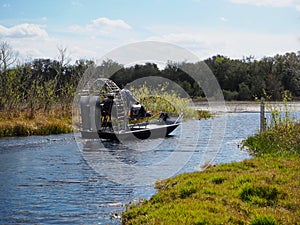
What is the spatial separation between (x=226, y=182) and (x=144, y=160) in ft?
19.6

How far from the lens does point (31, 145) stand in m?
18.9

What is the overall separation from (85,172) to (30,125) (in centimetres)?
1097

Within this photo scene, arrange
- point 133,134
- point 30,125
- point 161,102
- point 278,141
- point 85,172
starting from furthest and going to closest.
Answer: point 161,102 → point 30,125 → point 133,134 → point 278,141 → point 85,172

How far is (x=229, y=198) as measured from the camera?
788 centimetres

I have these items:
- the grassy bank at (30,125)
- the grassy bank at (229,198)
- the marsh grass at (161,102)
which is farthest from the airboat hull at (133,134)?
the marsh grass at (161,102)

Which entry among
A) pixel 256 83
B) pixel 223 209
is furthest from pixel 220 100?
pixel 223 209

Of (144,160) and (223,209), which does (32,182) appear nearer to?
(144,160)

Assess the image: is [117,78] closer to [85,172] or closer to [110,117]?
[110,117]

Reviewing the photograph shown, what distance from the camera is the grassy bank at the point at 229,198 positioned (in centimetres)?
685

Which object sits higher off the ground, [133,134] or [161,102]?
[161,102]

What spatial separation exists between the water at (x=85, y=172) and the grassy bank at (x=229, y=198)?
2.52ft

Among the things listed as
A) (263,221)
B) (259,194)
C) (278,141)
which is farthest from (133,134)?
(263,221)

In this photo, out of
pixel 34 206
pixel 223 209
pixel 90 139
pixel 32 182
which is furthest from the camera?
pixel 90 139

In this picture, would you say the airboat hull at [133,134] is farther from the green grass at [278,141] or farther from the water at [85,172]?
the green grass at [278,141]
